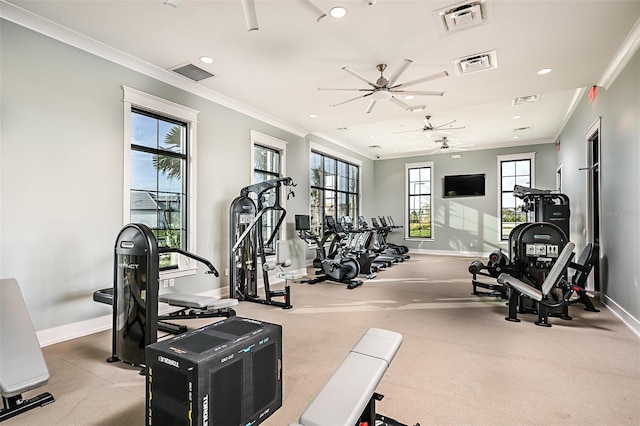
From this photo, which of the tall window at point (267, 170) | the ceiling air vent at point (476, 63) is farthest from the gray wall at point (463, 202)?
the ceiling air vent at point (476, 63)

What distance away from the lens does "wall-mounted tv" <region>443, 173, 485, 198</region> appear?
1088 cm

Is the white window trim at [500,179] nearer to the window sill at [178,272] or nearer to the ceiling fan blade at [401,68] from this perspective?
the ceiling fan blade at [401,68]

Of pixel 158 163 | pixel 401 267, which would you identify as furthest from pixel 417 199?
pixel 158 163

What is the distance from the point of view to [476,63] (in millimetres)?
4402

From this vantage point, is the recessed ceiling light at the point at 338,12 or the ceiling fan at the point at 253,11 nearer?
the ceiling fan at the point at 253,11

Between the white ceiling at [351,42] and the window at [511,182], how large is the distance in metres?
4.58

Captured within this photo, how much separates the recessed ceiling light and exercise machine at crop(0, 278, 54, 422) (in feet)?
12.1

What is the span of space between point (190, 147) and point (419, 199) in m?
8.82

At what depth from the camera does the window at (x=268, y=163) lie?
Result: 654 centimetres

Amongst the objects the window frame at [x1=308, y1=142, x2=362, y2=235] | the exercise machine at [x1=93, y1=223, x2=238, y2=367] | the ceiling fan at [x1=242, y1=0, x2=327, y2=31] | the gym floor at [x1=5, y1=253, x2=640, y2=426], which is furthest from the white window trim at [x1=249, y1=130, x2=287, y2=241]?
the exercise machine at [x1=93, y1=223, x2=238, y2=367]

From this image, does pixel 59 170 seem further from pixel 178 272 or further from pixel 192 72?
pixel 192 72

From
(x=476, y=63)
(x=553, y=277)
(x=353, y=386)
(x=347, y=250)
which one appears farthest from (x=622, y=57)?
(x=347, y=250)

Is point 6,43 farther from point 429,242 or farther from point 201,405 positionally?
point 429,242

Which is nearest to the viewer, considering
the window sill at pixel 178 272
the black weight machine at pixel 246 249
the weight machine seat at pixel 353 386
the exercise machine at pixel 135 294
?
the weight machine seat at pixel 353 386
